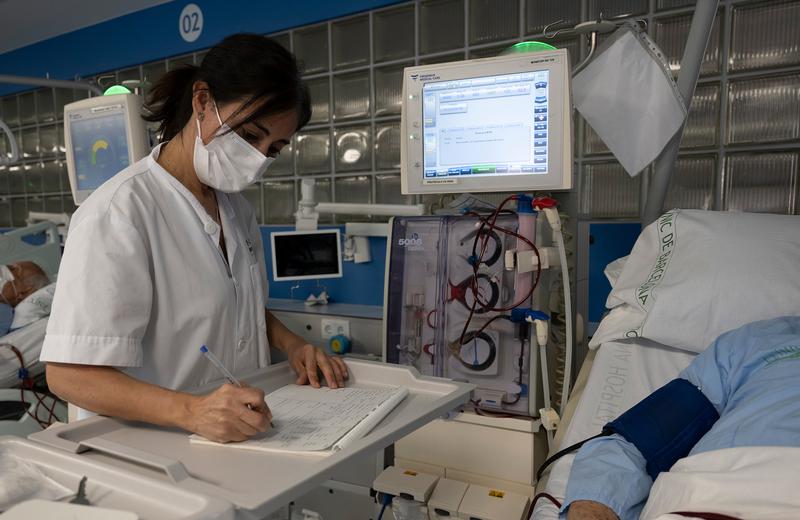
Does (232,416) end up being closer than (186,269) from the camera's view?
Yes

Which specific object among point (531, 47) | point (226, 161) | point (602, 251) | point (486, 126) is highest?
point (531, 47)

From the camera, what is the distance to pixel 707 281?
4.64ft

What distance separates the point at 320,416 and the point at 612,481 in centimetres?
54

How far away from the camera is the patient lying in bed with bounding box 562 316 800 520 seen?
0.97 m

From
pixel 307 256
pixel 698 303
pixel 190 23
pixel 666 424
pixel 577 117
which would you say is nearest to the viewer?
pixel 666 424

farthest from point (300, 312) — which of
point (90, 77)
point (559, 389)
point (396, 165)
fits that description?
point (90, 77)

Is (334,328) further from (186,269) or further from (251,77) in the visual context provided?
(251,77)

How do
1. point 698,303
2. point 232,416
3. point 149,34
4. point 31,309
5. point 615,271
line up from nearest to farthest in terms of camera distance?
point 232,416, point 698,303, point 615,271, point 31,309, point 149,34

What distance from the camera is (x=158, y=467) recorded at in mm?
630

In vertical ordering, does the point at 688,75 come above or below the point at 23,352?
above

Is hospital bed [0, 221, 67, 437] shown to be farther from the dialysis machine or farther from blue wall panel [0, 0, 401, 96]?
the dialysis machine

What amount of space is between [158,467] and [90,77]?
3663 mm

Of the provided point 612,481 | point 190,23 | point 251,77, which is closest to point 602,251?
point 612,481

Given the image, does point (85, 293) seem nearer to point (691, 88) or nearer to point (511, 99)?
point (511, 99)
